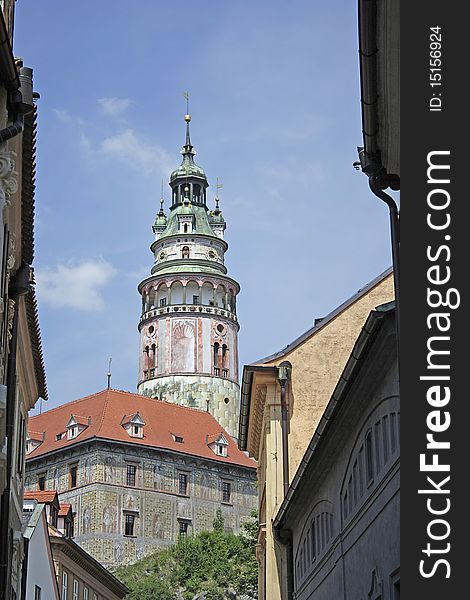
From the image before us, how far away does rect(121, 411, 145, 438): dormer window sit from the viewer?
84312 millimetres

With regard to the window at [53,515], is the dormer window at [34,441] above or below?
above

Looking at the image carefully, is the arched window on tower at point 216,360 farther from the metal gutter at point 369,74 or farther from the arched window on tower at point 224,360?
the metal gutter at point 369,74

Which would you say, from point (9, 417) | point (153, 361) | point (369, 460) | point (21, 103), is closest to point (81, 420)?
point (153, 361)

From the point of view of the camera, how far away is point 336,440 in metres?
17.5

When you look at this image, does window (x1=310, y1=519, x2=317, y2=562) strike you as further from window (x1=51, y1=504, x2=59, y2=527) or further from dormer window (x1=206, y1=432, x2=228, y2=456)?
dormer window (x1=206, y1=432, x2=228, y2=456)

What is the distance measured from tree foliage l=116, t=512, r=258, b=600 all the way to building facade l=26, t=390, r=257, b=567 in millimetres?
6297

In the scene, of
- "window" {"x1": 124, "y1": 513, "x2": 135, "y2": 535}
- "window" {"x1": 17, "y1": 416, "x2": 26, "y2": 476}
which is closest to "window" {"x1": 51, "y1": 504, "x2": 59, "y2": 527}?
"window" {"x1": 17, "y1": 416, "x2": 26, "y2": 476}

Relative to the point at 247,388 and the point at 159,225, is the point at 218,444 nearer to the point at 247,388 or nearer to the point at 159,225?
the point at 159,225

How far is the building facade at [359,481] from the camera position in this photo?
43.1ft

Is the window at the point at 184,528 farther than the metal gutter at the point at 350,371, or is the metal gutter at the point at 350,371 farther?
the window at the point at 184,528

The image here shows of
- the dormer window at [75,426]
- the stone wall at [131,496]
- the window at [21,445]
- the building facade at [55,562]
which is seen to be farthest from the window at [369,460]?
the dormer window at [75,426]

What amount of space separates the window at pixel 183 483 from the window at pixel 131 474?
A: 163 inches

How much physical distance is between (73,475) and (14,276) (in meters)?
67.4

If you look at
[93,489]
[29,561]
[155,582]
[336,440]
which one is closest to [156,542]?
[93,489]
